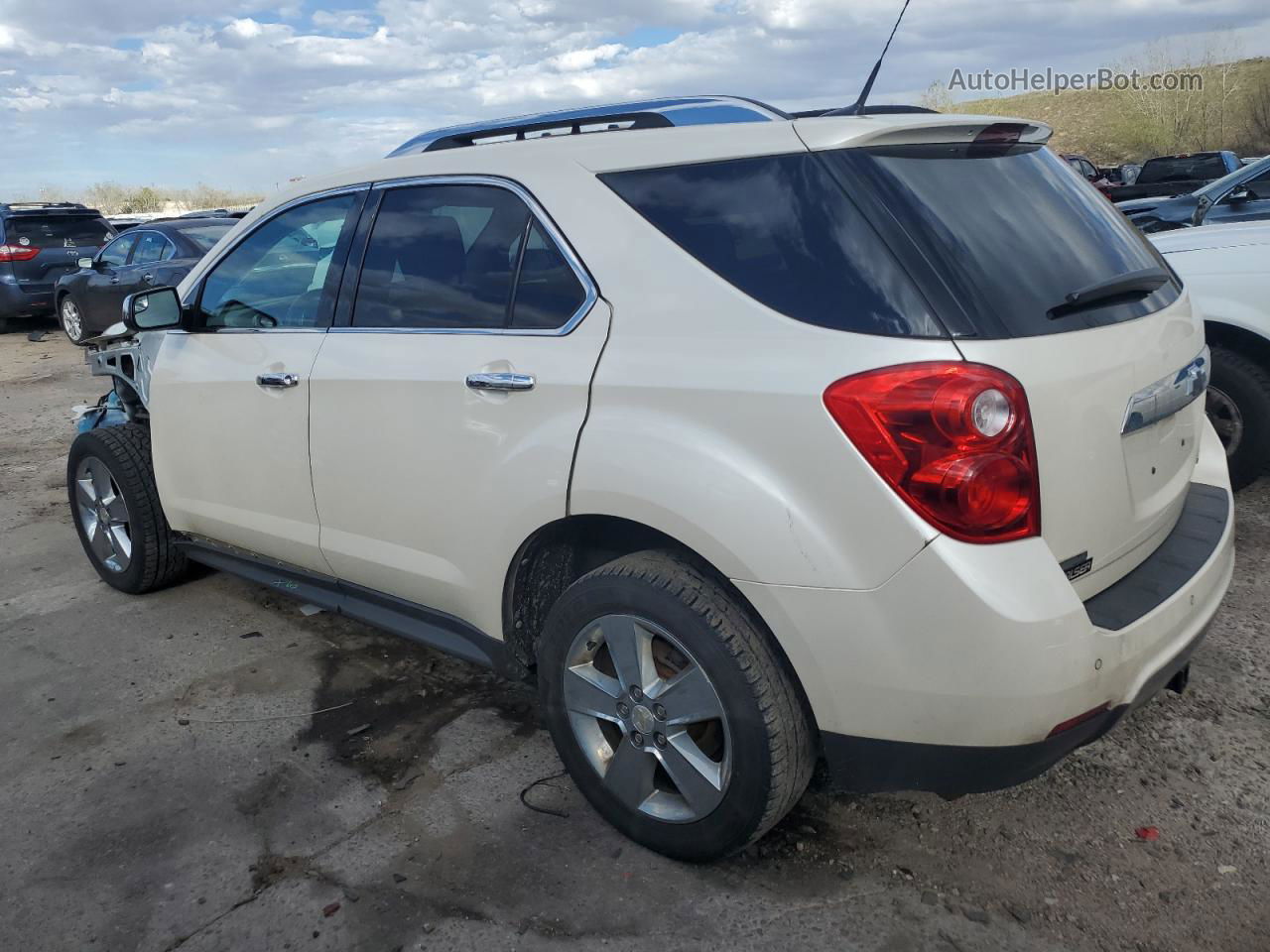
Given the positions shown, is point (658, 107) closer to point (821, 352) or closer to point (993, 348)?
point (821, 352)

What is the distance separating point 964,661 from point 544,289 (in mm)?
1382

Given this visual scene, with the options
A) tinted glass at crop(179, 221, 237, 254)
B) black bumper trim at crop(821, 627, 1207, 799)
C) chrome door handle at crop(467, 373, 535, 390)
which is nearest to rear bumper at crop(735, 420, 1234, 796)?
black bumper trim at crop(821, 627, 1207, 799)

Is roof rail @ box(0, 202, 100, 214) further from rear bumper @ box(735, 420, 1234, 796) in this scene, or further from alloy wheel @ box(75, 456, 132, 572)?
rear bumper @ box(735, 420, 1234, 796)

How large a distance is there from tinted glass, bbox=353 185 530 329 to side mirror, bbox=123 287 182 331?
3.40 ft

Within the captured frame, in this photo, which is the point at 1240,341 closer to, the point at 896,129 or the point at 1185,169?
the point at 896,129

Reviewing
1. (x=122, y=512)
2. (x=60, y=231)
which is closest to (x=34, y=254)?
(x=60, y=231)

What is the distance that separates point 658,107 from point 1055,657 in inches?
Result: 67.6

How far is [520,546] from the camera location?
2.68 meters

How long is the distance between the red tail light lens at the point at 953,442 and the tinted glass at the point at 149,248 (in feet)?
36.2

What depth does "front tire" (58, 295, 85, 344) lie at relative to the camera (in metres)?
12.9

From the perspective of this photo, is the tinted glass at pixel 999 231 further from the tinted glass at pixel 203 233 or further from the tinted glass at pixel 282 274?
the tinted glass at pixel 203 233

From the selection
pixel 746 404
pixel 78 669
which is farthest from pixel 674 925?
pixel 78 669

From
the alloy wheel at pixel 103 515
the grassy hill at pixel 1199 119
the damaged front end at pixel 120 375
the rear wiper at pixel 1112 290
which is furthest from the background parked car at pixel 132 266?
the grassy hill at pixel 1199 119

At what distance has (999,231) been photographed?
7.51 feet
